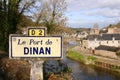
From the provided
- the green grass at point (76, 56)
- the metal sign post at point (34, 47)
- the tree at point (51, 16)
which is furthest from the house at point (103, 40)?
the metal sign post at point (34, 47)

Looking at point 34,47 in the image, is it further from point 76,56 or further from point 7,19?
point 76,56

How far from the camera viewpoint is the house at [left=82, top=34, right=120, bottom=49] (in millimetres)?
84400

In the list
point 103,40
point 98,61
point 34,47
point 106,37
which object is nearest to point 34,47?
point 34,47

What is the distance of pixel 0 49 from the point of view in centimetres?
1939

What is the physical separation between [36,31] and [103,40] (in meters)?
82.6

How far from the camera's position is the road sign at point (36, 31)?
4082 mm

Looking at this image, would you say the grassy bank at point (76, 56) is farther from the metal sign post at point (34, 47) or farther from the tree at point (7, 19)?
the metal sign post at point (34, 47)

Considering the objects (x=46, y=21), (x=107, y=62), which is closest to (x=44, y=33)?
(x=46, y=21)

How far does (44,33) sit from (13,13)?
15.9 m

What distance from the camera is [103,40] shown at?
85.5 metres

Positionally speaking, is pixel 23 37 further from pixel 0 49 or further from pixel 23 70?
pixel 0 49

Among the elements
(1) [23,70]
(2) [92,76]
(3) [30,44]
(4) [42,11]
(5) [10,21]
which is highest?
(4) [42,11]

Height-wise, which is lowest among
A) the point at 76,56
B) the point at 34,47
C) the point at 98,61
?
the point at 98,61

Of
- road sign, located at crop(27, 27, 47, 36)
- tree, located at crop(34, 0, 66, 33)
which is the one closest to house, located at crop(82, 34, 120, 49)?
tree, located at crop(34, 0, 66, 33)
